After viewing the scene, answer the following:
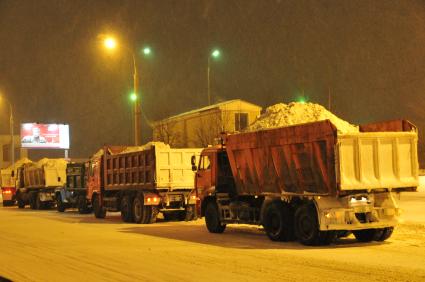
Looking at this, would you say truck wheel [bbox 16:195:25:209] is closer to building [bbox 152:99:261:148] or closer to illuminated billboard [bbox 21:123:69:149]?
building [bbox 152:99:261:148]

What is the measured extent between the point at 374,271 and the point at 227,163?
8945 millimetres

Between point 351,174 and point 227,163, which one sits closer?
point 351,174

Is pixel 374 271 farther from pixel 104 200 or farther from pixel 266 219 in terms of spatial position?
pixel 104 200

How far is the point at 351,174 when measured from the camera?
14.8 meters

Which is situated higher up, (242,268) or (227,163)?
(227,163)

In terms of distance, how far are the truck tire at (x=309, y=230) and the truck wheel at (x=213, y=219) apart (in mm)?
4122

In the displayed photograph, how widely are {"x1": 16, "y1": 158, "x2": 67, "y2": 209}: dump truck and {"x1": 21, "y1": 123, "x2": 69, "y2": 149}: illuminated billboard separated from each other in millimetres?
32164

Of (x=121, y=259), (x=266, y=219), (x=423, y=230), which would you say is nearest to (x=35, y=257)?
(x=121, y=259)

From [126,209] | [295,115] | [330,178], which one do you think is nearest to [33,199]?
[126,209]

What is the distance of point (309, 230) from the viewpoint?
15289 mm

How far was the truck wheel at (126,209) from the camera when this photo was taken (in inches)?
1000

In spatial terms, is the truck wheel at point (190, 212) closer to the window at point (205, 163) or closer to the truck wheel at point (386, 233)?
the window at point (205, 163)

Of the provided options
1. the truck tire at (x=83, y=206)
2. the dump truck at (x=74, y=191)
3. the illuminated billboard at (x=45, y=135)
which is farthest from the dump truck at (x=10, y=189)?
the illuminated billboard at (x=45, y=135)

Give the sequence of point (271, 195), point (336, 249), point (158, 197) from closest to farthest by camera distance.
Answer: point (336, 249) → point (271, 195) → point (158, 197)
